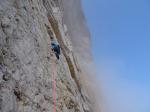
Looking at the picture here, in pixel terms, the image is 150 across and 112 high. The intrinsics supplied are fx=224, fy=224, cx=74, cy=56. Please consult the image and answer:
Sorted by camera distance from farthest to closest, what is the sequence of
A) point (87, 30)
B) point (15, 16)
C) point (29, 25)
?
point (87, 30)
point (29, 25)
point (15, 16)

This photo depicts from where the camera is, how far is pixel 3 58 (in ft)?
12.5

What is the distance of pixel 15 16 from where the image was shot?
4.77 m

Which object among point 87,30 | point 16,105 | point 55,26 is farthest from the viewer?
point 87,30

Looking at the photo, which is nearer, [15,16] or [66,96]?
[15,16]

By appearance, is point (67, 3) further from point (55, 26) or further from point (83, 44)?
point (55, 26)

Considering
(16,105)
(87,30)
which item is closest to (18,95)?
(16,105)

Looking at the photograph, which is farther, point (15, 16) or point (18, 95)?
point (15, 16)

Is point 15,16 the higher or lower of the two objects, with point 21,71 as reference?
higher

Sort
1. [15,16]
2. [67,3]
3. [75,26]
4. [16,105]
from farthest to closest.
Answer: [75,26] → [67,3] → [15,16] → [16,105]

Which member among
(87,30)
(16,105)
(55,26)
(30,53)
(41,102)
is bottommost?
(16,105)

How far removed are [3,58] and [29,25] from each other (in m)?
1.79

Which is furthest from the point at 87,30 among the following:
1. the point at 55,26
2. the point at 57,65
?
the point at 57,65

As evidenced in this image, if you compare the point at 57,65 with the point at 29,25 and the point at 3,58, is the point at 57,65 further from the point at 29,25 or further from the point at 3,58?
the point at 3,58

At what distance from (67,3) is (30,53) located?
19.7m
